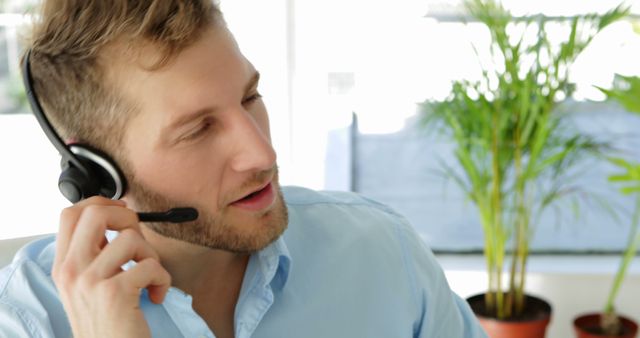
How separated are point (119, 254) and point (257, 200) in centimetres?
23

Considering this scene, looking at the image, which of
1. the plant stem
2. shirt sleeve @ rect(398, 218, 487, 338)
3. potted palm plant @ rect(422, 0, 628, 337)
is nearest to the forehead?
shirt sleeve @ rect(398, 218, 487, 338)

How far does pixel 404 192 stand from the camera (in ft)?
8.93

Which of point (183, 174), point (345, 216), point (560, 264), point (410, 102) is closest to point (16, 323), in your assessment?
point (183, 174)

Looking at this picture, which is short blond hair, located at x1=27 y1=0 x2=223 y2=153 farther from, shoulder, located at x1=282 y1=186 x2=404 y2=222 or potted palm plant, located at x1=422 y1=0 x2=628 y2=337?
potted palm plant, located at x1=422 y1=0 x2=628 y2=337

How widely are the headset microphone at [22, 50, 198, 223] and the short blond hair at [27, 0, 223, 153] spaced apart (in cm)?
3

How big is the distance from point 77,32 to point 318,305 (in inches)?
20.8

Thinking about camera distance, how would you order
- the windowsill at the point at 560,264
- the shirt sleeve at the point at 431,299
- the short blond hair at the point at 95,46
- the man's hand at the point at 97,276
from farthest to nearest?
the windowsill at the point at 560,264 → the shirt sleeve at the point at 431,299 → the short blond hair at the point at 95,46 → the man's hand at the point at 97,276

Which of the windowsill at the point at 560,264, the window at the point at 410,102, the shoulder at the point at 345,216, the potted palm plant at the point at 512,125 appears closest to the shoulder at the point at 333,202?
the shoulder at the point at 345,216

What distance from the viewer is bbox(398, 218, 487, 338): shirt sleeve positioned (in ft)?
3.96

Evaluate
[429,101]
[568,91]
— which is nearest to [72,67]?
[429,101]

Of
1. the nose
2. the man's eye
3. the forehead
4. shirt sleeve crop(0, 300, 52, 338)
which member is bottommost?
shirt sleeve crop(0, 300, 52, 338)

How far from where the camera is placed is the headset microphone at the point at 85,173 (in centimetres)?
102

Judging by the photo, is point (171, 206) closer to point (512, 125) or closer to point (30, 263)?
point (30, 263)

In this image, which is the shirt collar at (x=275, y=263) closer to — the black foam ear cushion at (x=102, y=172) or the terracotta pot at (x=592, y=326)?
the black foam ear cushion at (x=102, y=172)
